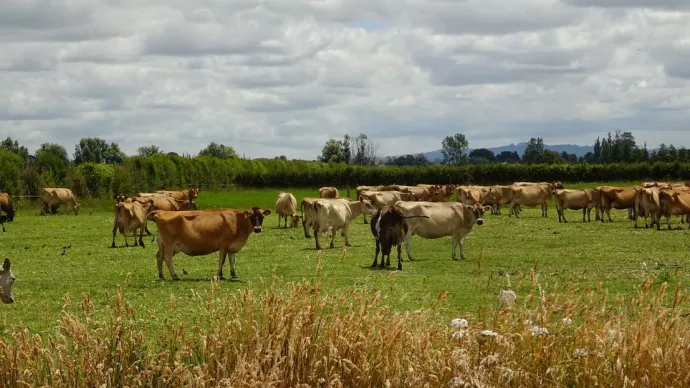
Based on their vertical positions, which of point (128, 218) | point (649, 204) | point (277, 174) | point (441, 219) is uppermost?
point (277, 174)

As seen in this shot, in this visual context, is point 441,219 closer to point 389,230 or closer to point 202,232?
point 389,230

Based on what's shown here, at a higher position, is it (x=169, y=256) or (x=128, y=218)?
(x=128, y=218)

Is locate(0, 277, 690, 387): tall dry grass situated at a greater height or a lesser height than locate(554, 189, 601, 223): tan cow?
lesser

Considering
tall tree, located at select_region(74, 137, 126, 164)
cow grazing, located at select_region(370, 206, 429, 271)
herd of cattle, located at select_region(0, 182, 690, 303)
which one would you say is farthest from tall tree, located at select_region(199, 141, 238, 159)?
cow grazing, located at select_region(370, 206, 429, 271)

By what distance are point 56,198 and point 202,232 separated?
42.6 metres

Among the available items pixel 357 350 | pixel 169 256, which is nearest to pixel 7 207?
pixel 169 256

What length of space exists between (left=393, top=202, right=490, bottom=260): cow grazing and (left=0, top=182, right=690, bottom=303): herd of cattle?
3 centimetres

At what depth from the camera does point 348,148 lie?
17562 cm

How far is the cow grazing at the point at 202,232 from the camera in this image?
2244 cm

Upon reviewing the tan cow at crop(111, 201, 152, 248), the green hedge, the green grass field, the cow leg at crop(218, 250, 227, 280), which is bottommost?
the green grass field

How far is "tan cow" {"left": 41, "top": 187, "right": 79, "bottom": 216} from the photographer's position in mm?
61906

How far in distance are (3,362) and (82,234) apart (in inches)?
1199

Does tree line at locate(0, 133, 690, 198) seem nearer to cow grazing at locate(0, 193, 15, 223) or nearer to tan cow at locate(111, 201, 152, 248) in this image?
cow grazing at locate(0, 193, 15, 223)

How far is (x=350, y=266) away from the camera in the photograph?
1021 inches
